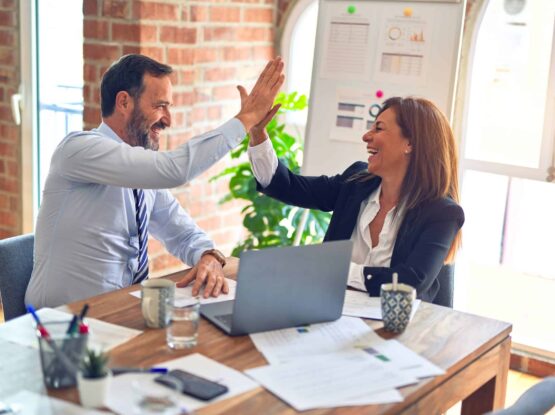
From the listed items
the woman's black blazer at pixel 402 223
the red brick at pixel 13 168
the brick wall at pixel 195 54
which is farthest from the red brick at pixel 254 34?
the woman's black blazer at pixel 402 223

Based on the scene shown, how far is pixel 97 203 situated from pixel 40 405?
978 millimetres

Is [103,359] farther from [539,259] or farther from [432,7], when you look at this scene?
[539,259]

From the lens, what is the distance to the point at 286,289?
1.86 metres

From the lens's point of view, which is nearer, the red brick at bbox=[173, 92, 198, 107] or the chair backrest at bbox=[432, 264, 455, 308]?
the chair backrest at bbox=[432, 264, 455, 308]

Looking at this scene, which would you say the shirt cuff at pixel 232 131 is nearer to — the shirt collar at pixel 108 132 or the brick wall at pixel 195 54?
the shirt collar at pixel 108 132

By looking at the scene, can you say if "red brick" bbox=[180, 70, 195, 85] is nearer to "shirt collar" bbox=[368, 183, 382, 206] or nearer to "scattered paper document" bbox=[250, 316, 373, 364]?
"shirt collar" bbox=[368, 183, 382, 206]

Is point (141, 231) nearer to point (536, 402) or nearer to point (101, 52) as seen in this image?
point (101, 52)

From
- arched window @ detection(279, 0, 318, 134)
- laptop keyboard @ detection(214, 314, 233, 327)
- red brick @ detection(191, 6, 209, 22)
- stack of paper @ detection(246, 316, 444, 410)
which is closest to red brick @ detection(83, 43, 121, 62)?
red brick @ detection(191, 6, 209, 22)

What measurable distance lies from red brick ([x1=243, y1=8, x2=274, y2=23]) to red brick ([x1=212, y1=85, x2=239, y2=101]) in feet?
1.13

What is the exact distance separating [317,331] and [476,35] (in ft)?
6.84

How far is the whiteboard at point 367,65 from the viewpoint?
317 centimetres

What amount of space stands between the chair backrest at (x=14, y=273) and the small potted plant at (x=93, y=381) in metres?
0.95

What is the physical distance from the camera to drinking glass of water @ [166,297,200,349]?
1.76 m

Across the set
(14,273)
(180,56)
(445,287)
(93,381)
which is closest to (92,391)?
(93,381)
